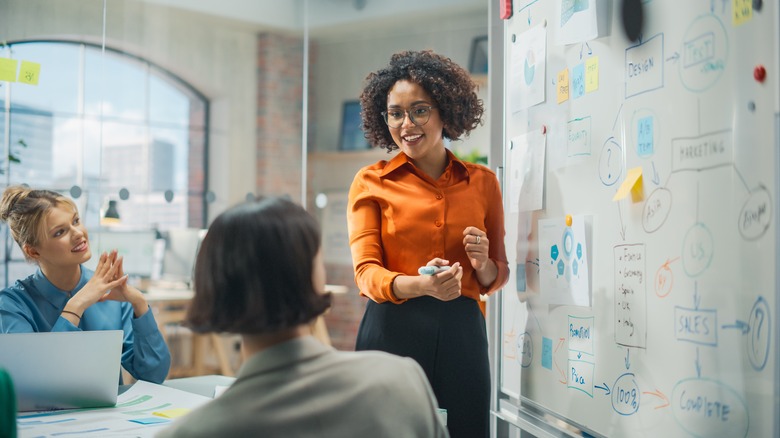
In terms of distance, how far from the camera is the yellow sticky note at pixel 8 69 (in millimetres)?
3334

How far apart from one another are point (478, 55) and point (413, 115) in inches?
161

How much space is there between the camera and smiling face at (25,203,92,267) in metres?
2.10

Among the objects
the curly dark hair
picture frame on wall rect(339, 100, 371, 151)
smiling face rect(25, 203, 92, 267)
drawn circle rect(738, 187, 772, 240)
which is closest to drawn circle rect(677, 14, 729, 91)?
drawn circle rect(738, 187, 772, 240)

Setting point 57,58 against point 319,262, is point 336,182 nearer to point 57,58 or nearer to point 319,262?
point 57,58

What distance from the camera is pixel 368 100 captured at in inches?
86.7

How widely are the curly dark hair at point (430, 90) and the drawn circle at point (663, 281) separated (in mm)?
817

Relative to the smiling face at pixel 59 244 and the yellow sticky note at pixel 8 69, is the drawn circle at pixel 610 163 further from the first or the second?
the yellow sticky note at pixel 8 69

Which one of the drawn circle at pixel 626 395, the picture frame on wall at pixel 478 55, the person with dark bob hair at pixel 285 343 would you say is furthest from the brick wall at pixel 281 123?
the person with dark bob hair at pixel 285 343

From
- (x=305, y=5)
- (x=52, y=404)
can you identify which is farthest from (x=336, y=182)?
(x=52, y=404)

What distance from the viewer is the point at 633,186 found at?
5.40 ft

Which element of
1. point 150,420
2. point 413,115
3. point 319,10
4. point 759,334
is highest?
point 319,10

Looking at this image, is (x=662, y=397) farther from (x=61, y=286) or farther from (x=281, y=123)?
(x=281, y=123)

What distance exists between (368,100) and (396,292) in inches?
25.0

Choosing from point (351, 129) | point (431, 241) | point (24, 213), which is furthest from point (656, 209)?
point (351, 129)
